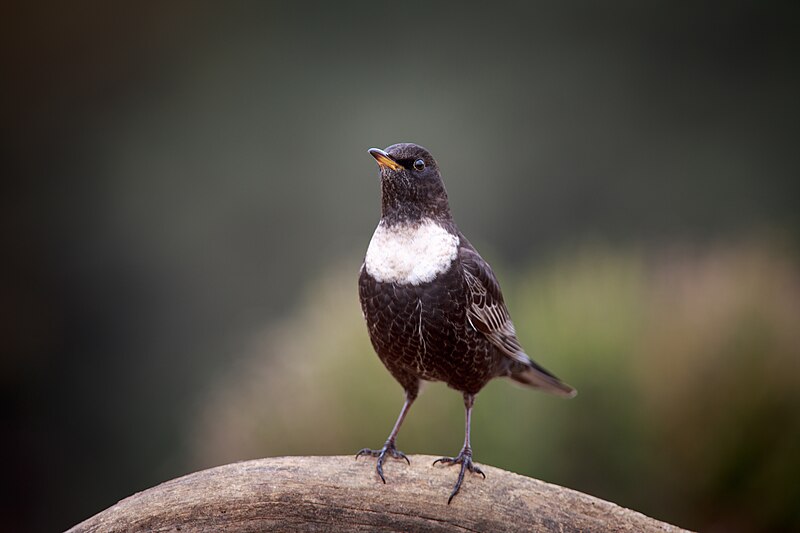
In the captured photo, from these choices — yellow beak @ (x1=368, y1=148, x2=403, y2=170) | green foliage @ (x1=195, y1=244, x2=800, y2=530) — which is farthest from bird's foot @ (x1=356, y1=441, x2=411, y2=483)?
green foliage @ (x1=195, y1=244, x2=800, y2=530)

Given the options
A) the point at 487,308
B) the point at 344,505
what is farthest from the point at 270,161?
the point at 344,505

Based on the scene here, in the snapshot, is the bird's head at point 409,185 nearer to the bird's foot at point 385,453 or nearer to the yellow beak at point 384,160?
the yellow beak at point 384,160

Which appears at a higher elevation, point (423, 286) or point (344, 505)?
point (423, 286)

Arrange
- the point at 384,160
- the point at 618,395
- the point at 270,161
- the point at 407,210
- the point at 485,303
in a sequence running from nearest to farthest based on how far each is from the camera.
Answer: the point at 384,160, the point at 407,210, the point at 485,303, the point at 618,395, the point at 270,161

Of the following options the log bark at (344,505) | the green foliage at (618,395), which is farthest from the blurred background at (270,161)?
the log bark at (344,505)

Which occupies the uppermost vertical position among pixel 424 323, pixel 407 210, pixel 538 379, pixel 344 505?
pixel 407 210

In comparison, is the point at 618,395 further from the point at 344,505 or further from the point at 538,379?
the point at 344,505
